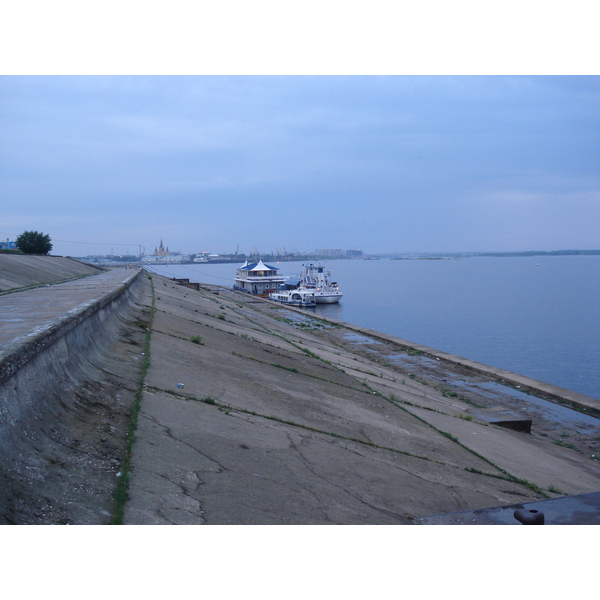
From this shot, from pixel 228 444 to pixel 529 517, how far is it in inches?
113

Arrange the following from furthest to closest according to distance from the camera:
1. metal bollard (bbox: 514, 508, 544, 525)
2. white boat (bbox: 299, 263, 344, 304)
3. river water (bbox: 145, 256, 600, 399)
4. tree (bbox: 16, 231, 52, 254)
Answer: white boat (bbox: 299, 263, 344, 304) → tree (bbox: 16, 231, 52, 254) → river water (bbox: 145, 256, 600, 399) → metal bollard (bbox: 514, 508, 544, 525)

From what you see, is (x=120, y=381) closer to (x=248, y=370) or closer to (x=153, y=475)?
(x=153, y=475)

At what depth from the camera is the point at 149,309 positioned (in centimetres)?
1412

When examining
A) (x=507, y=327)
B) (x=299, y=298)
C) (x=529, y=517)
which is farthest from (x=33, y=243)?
(x=529, y=517)

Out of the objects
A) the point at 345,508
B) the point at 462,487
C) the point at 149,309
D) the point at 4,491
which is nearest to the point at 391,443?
the point at 462,487

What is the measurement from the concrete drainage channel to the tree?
137ft

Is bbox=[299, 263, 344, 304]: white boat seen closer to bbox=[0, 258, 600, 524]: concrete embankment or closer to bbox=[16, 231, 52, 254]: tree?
bbox=[16, 231, 52, 254]: tree

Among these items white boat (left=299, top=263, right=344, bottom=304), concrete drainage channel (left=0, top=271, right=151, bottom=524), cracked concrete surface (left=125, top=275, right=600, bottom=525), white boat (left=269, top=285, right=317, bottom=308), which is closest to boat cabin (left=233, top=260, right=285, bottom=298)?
white boat (left=299, top=263, right=344, bottom=304)

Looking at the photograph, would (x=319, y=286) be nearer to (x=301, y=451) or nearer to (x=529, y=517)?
(x=301, y=451)

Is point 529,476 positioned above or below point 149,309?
below

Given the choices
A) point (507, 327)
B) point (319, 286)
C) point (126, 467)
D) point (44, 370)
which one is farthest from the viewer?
point (319, 286)

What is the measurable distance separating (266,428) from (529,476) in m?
4.42

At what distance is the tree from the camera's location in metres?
43.2

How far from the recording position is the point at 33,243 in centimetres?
4347
